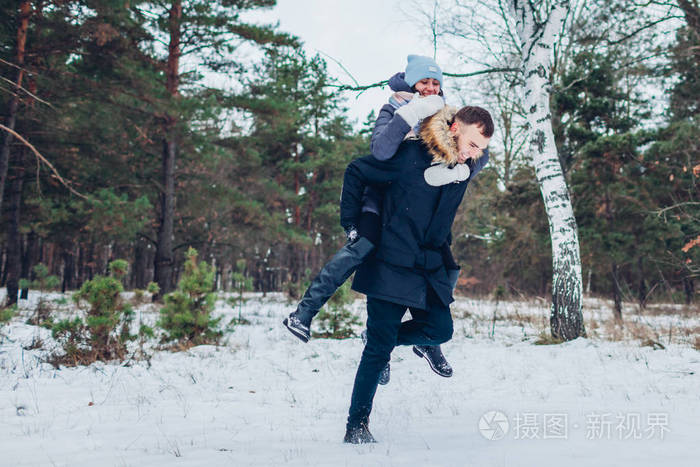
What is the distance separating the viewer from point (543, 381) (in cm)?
437

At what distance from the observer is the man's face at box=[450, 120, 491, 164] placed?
247 centimetres

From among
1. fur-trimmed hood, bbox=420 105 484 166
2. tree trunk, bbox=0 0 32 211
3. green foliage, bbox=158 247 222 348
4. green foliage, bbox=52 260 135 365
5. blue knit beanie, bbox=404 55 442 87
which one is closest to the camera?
fur-trimmed hood, bbox=420 105 484 166

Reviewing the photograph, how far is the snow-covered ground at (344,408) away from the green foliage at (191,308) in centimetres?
40

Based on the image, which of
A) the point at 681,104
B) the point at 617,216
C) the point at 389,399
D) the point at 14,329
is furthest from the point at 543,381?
the point at 681,104

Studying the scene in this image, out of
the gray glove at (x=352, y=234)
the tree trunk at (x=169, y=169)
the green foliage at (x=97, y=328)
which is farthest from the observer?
the tree trunk at (x=169, y=169)

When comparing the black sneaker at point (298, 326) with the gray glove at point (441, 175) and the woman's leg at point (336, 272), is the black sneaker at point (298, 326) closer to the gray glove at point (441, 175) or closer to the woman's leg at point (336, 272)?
the woman's leg at point (336, 272)

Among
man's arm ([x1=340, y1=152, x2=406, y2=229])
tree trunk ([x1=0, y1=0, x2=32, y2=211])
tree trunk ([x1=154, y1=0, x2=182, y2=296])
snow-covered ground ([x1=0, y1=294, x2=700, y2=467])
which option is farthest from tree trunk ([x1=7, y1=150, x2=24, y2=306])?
man's arm ([x1=340, y1=152, x2=406, y2=229])

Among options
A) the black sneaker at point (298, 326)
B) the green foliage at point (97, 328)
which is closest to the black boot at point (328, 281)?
the black sneaker at point (298, 326)

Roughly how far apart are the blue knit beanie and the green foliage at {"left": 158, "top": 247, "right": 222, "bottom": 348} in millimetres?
4167

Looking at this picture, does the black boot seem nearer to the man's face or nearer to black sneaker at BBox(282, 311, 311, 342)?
black sneaker at BBox(282, 311, 311, 342)

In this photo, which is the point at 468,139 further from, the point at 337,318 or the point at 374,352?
the point at 337,318

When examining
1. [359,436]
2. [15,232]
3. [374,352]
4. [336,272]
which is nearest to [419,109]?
[336,272]

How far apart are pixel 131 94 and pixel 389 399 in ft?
33.9

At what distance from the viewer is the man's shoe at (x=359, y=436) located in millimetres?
2484
